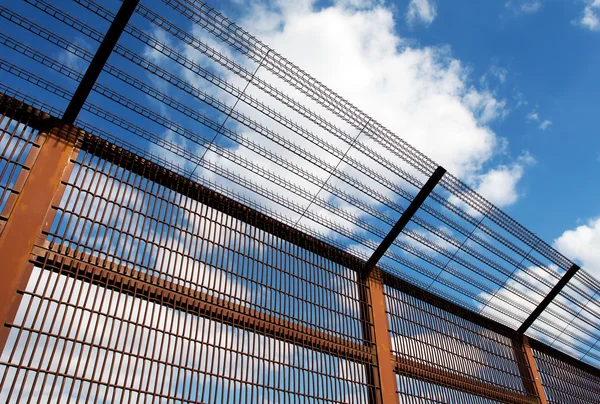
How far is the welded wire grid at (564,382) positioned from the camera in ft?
41.6

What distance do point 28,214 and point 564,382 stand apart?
45.2 feet

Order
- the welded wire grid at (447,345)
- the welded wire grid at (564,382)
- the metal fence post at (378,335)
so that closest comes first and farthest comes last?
the metal fence post at (378,335) → the welded wire grid at (447,345) → the welded wire grid at (564,382)

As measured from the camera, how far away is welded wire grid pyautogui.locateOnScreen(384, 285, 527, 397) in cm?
989

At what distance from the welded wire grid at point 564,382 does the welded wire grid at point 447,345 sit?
1.32 metres

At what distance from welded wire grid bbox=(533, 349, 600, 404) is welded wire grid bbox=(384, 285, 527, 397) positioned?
132 centimetres

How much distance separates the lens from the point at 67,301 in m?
5.85

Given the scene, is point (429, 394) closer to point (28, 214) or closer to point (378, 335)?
point (378, 335)

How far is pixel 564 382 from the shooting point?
43.7 ft

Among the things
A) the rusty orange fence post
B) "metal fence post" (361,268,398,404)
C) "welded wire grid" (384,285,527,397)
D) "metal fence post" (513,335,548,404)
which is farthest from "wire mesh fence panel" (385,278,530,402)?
the rusty orange fence post

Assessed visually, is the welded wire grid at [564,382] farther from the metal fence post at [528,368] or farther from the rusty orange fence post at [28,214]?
the rusty orange fence post at [28,214]

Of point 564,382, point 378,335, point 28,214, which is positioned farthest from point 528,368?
point 28,214

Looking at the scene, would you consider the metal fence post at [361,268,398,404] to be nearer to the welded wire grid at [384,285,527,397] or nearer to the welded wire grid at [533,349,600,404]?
the welded wire grid at [384,285,527,397]

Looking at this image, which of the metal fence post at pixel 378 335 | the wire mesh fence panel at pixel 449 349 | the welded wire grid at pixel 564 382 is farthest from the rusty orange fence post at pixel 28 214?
the welded wire grid at pixel 564 382

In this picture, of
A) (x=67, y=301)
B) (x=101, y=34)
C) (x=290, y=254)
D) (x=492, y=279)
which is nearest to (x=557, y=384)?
(x=492, y=279)
